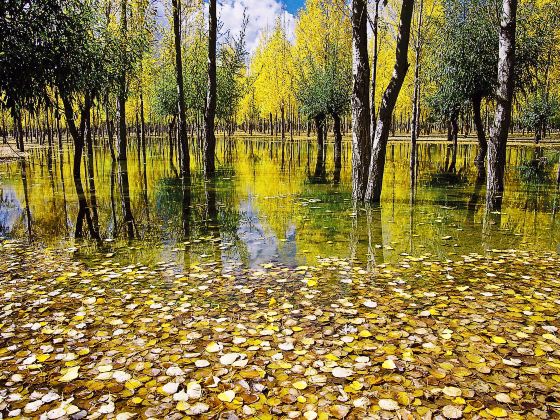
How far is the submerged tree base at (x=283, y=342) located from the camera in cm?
240

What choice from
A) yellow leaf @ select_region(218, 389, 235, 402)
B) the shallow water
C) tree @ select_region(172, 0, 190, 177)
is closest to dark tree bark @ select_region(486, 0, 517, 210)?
the shallow water

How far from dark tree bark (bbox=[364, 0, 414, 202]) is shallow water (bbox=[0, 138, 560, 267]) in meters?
0.58

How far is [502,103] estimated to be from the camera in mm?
9867

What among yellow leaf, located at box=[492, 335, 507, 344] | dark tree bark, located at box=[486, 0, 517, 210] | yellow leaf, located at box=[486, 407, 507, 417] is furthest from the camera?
dark tree bark, located at box=[486, 0, 517, 210]

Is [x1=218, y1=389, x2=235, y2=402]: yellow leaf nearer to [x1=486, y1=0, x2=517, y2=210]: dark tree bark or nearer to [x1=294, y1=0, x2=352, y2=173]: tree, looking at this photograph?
[x1=486, y1=0, x2=517, y2=210]: dark tree bark

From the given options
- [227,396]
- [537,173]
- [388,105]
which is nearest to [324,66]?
[537,173]

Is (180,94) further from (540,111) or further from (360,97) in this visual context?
(540,111)

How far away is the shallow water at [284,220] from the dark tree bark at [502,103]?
1.35 feet

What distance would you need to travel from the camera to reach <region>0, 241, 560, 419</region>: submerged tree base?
94.7 inches

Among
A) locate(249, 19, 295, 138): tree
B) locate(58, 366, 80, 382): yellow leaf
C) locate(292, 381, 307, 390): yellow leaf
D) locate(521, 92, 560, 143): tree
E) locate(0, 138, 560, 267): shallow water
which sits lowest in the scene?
locate(292, 381, 307, 390): yellow leaf

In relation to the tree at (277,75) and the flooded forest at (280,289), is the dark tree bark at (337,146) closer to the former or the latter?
the flooded forest at (280,289)

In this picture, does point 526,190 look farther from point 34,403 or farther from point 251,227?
point 34,403

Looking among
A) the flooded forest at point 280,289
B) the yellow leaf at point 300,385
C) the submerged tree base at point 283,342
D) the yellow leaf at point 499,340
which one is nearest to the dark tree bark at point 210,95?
the flooded forest at point 280,289

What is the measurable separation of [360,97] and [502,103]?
3568mm
